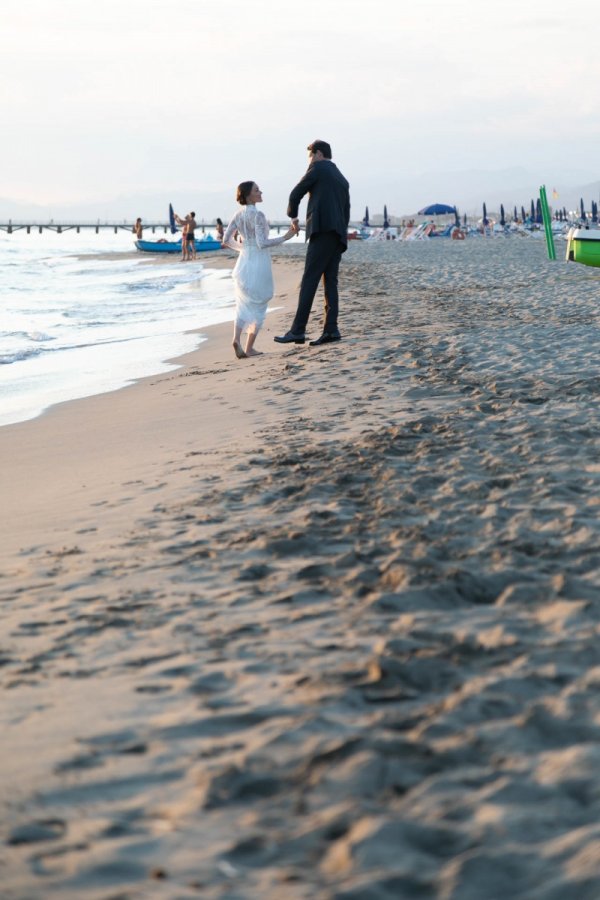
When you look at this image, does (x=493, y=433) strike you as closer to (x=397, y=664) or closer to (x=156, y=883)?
(x=397, y=664)

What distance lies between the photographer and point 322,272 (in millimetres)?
8969

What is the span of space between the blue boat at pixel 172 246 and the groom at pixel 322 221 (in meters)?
33.9

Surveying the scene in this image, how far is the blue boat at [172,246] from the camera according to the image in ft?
139

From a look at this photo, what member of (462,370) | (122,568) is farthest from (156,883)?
(462,370)

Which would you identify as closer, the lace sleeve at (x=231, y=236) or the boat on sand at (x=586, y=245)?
the lace sleeve at (x=231, y=236)

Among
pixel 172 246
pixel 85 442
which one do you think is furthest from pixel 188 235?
pixel 85 442

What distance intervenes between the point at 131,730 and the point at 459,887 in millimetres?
941

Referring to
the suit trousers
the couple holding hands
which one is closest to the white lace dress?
the couple holding hands

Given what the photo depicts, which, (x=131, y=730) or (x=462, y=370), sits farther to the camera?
(x=462, y=370)

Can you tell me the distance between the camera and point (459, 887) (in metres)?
1.89

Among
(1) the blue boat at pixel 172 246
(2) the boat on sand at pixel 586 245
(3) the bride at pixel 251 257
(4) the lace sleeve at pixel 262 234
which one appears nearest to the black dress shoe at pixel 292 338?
(3) the bride at pixel 251 257

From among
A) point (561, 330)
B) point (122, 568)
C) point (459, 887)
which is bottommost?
point (459, 887)

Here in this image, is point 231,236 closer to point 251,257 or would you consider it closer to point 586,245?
point 251,257

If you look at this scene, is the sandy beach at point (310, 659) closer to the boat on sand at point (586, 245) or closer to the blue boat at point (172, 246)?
the boat on sand at point (586, 245)
